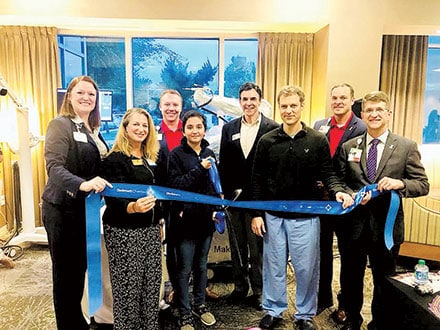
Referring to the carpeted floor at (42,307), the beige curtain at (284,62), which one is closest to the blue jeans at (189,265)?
the carpeted floor at (42,307)

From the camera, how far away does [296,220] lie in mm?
2443

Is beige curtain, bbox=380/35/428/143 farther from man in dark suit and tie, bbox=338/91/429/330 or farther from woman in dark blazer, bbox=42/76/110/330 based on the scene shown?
woman in dark blazer, bbox=42/76/110/330

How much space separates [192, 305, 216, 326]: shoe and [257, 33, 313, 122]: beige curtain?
3063 millimetres

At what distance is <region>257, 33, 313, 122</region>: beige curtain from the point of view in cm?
503

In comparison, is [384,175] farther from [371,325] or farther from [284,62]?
[284,62]

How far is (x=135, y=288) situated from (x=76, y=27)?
160 inches

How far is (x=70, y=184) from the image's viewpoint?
2027 mm

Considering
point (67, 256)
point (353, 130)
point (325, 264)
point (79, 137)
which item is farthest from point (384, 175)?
point (67, 256)

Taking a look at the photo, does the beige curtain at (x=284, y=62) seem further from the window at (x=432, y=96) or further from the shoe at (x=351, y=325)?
the shoe at (x=351, y=325)

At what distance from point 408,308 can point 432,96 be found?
428cm

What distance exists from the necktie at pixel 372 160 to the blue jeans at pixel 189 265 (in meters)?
1.16

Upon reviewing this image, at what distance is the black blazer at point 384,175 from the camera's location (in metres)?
2.32

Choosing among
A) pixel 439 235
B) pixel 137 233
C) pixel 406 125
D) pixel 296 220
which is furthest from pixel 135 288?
pixel 406 125

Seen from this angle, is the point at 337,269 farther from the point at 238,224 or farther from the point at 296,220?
the point at 296,220
